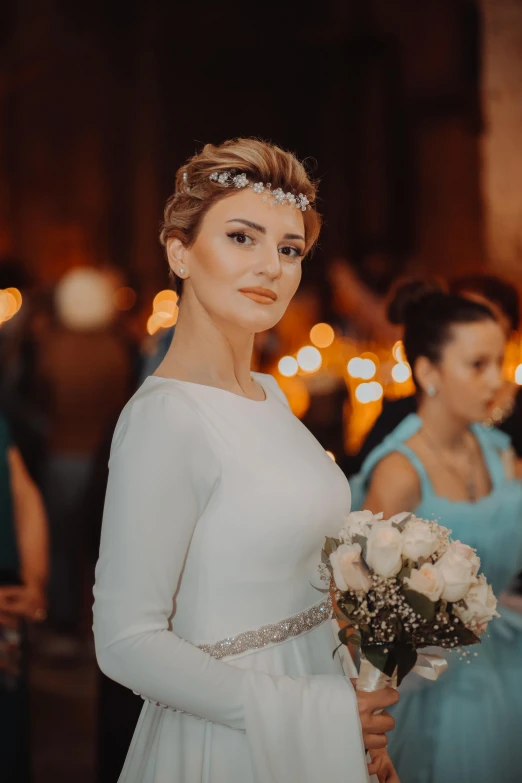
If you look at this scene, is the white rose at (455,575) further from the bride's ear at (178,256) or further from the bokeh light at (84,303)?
the bokeh light at (84,303)

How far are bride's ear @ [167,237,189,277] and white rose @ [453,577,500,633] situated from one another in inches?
31.8

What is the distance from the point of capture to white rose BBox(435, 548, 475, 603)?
170 centimetres

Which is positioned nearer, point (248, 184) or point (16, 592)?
point (248, 184)

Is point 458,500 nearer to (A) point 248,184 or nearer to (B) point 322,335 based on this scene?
(A) point 248,184

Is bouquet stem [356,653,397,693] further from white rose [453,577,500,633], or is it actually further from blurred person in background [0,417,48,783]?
blurred person in background [0,417,48,783]

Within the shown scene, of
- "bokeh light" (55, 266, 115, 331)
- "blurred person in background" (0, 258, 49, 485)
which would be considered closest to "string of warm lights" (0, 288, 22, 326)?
"blurred person in background" (0, 258, 49, 485)

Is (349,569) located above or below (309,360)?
above

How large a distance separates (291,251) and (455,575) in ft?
2.30

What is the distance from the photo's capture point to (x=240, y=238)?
1.90 metres

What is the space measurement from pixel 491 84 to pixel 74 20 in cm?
675

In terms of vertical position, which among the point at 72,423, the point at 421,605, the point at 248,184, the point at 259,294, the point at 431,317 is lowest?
the point at 72,423

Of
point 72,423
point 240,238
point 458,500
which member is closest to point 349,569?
point 240,238

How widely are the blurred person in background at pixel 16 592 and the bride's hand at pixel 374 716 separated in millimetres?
1483

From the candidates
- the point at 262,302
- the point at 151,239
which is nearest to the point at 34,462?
the point at 262,302
